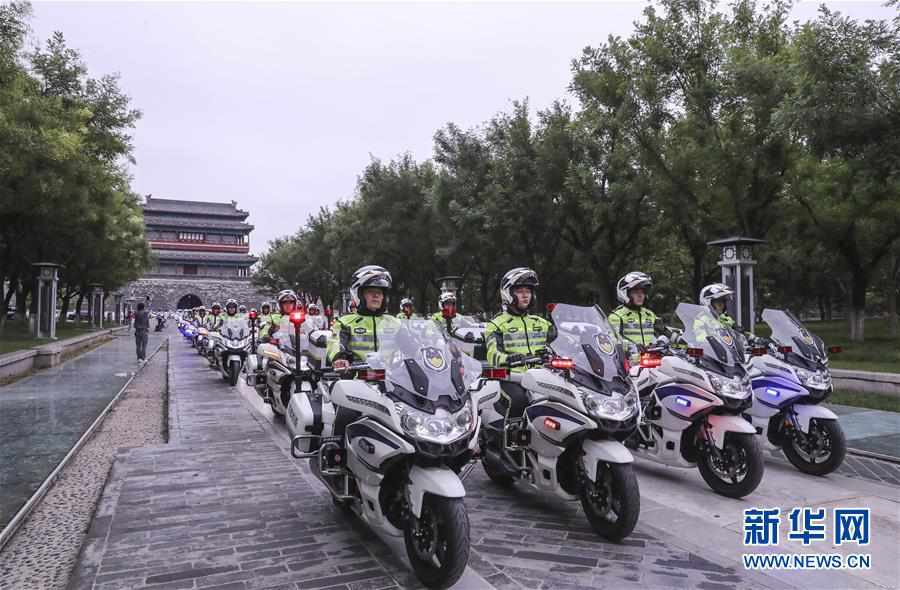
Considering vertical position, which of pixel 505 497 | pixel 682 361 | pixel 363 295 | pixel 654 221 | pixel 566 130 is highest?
pixel 566 130

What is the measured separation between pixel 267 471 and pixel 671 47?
13.9 metres

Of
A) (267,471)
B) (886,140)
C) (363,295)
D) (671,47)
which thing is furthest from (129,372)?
(886,140)

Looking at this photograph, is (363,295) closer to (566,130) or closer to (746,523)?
(746,523)

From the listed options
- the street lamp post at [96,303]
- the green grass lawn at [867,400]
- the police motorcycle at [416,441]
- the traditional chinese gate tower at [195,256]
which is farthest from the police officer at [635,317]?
the traditional chinese gate tower at [195,256]

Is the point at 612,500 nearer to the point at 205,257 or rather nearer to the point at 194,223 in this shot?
the point at 205,257

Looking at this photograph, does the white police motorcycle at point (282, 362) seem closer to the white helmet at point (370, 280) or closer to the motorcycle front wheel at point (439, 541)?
the white helmet at point (370, 280)

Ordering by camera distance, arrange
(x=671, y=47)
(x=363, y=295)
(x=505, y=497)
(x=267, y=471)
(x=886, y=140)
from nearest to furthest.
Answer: (x=363, y=295) → (x=505, y=497) → (x=267, y=471) → (x=886, y=140) → (x=671, y=47)

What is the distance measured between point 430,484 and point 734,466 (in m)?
3.18

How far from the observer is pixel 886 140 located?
1080cm

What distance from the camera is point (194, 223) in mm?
82125

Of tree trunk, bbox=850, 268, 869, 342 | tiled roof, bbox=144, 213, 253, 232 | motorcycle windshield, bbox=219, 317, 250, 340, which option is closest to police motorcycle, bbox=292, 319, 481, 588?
motorcycle windshield, bbox=219, 317, 250, 340

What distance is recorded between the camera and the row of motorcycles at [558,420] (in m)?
3.79

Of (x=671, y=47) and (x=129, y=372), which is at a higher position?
(x=671, y=47)

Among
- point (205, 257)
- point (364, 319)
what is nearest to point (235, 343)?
point (364, 319)
